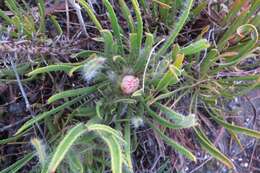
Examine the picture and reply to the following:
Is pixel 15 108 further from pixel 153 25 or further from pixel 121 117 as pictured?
pixel 153 25

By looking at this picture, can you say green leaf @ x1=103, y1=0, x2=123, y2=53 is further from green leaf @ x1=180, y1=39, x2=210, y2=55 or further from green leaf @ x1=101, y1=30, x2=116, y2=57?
green leaf @ x1=180, y1=39, x2=210, y2=55

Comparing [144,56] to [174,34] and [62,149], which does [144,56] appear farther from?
[62,149]

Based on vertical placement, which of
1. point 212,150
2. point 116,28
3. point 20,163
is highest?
point 116,28

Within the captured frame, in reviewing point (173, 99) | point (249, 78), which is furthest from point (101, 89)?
point (249, 78)

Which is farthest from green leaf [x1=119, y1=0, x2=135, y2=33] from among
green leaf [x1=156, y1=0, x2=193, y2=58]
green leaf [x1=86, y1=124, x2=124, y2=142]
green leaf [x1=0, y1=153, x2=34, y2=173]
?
green leaf [x1=0, y1=153, x2=34, y2=173]

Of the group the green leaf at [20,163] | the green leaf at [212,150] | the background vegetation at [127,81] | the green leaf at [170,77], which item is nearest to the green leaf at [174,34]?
the background vegetation at [127,81]

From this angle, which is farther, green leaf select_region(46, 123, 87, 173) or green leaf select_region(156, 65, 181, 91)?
green leaf select_region(156, 65, 181, 91)

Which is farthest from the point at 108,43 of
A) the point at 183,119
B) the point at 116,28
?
the point at 183,119

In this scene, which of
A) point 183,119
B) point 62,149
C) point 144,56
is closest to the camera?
point 62,149
